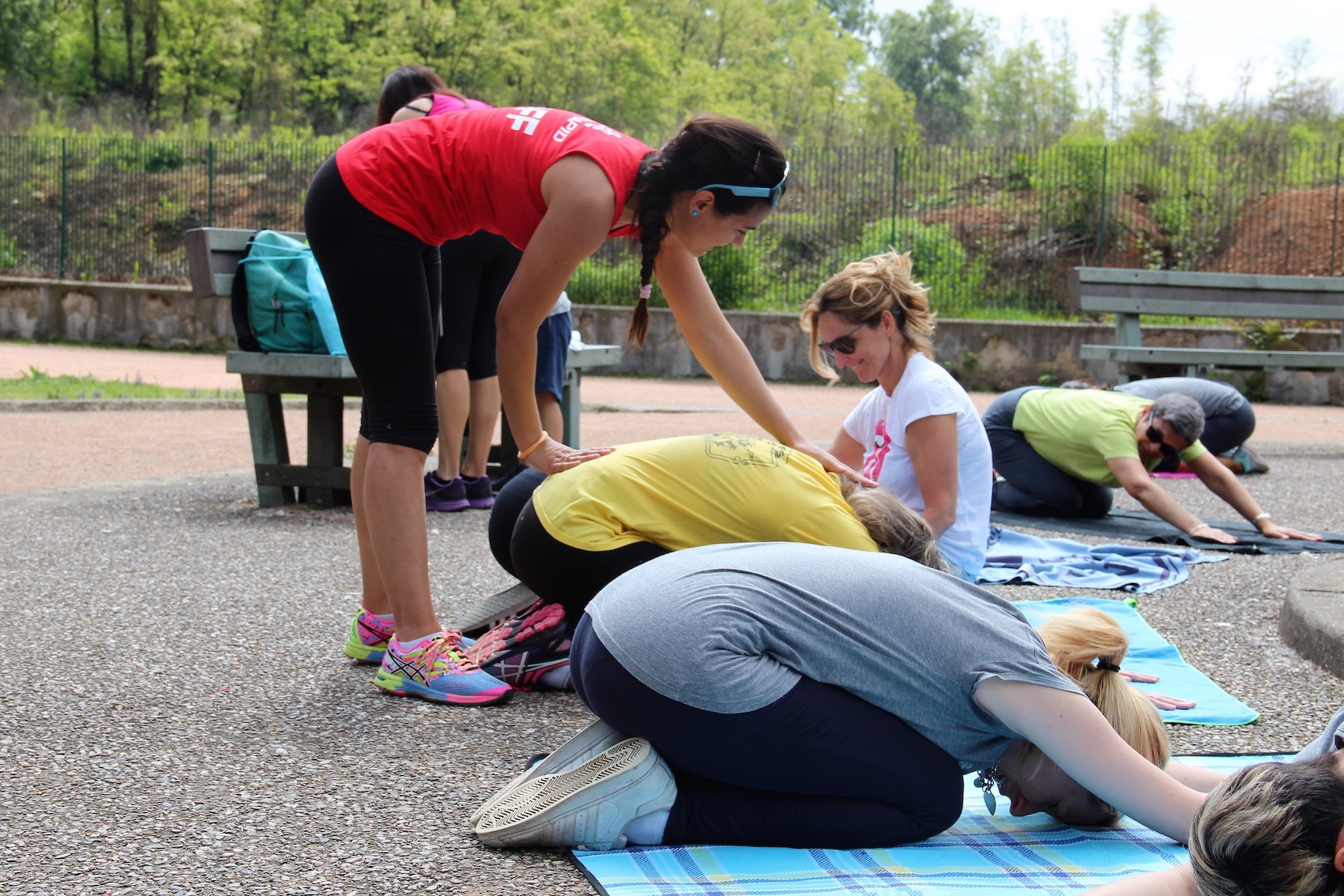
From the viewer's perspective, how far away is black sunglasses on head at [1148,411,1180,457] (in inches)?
219

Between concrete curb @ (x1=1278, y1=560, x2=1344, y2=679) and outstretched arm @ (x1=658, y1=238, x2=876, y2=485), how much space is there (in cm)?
142

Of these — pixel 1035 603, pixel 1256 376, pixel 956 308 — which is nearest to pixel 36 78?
pixel 956 308

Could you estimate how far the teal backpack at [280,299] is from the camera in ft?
18.2

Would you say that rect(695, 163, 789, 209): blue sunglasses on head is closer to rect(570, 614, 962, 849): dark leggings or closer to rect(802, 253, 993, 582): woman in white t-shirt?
rect(802, 253, 993, 582): woman in white t-shirt

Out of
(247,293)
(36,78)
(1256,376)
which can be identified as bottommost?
(1256,376)

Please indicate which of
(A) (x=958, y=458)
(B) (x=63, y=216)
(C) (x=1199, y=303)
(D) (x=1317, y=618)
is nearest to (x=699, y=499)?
(A) (x=958, y=458)

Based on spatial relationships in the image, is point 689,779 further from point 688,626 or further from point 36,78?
point 36,78

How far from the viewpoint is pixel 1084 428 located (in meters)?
5.78

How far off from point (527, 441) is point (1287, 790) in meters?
1.81

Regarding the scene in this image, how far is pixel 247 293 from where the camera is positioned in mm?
5617

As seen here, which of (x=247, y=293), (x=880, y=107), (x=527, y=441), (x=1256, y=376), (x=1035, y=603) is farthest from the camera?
(x=880, y=107)

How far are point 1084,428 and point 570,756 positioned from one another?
4.17 meters

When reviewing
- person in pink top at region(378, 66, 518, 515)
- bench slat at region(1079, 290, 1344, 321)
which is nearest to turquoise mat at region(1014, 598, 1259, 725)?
person in pink top at region(378, 66, 518, 515)

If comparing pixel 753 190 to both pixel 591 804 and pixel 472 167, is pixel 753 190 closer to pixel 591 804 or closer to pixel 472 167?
pixel 472 167
